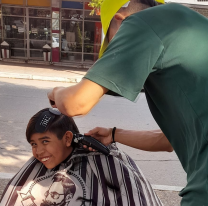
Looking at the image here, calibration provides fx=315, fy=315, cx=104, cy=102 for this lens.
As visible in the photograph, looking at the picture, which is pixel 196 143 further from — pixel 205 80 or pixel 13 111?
pixel 13 111

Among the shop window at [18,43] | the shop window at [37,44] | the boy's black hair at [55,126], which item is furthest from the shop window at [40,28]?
the boy's black hair at [55,126]

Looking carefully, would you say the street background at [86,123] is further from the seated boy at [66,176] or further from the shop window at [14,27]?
the shop window at [14,27]

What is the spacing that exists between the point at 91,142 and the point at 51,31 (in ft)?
43.8

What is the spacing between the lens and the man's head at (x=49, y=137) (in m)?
2.12

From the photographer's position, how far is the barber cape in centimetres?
202

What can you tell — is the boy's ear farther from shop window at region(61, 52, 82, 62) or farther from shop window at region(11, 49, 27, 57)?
shop window at region(11, 49, 27, 57)

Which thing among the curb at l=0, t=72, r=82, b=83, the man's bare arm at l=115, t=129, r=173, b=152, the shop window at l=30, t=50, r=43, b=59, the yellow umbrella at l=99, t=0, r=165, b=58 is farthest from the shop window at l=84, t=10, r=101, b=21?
the yellow umbrella at l=99, t=0, r=165, b=58

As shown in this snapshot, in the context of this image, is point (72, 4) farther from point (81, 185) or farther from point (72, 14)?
point (81, 185)

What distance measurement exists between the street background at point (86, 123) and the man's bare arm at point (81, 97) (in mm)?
751

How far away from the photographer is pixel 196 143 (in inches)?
45.3

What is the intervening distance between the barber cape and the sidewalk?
911cm

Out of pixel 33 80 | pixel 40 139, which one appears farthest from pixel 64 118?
pixel 33 80

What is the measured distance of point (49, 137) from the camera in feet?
6.97

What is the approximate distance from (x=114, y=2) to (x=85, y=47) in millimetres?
13757
